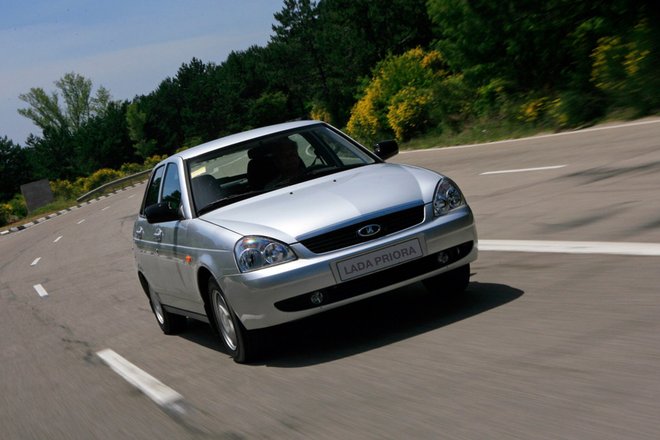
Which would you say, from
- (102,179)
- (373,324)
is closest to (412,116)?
(373,324)

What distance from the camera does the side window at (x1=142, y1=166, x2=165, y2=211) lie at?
27.6 ft

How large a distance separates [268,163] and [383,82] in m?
34.0

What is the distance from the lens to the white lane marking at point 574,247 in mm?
7062

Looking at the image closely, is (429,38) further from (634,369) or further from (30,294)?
(634,369)

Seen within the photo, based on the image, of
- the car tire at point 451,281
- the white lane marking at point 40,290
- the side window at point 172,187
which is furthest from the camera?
the white lane marking at point 40,290

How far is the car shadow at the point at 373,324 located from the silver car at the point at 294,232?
0.19 m

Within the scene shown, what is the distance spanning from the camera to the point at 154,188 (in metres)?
8.60

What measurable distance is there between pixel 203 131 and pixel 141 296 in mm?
112898

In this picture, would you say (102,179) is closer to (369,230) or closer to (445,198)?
(445,198)

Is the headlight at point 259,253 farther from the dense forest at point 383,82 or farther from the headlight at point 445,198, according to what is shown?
the dense forest at point 383,82

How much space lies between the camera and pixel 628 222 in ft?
27.2

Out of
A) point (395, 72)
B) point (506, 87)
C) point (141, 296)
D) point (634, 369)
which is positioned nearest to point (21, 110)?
point (395, 72)

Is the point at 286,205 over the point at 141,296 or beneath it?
over

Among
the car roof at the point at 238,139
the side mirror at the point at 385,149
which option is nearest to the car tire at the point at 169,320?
the car roof at the point at 238,139
